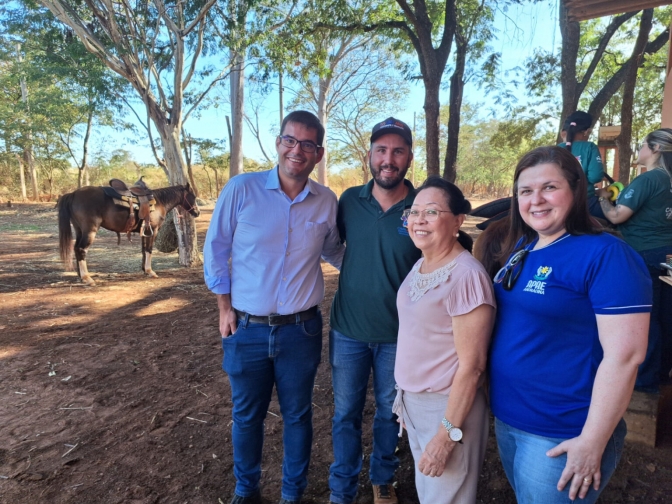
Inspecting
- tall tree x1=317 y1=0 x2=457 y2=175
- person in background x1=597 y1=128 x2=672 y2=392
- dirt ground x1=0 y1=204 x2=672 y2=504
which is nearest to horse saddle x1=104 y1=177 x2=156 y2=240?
dirt ground x1=0 y1=204 x2=672 y2=504

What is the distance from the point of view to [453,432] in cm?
144

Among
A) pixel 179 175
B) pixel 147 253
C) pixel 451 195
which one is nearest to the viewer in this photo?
pixel 451 195

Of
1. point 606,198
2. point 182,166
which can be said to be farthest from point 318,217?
point 182,166

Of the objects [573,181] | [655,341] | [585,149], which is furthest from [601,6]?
[573,181]

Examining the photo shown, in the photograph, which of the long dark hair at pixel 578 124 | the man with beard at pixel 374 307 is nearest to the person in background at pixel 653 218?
the long dark hair at pixel 578 124

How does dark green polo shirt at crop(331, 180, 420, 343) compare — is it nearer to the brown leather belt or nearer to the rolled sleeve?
the brown leather belt

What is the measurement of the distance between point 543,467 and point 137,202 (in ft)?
25.9

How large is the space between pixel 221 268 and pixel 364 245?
0.78 meters

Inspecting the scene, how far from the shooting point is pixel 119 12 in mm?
7934

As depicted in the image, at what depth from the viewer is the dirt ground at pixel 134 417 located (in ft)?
7.85

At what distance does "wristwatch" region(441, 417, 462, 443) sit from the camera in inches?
56.6

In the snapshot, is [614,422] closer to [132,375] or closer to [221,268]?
[221,268]

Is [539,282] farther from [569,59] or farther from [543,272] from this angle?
[569,59]

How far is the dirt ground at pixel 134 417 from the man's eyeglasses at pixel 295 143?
1971mm
